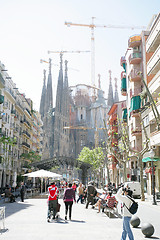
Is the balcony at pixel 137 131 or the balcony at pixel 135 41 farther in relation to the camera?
the balcony at pixel 135 41

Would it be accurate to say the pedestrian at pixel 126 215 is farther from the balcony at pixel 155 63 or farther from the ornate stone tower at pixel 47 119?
the ornate stone tower at pixel 47 119

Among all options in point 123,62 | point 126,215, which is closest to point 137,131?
point 123,62

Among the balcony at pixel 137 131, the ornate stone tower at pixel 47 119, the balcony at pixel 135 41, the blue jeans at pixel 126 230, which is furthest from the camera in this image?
the ornate stone tower at pixel 47 119

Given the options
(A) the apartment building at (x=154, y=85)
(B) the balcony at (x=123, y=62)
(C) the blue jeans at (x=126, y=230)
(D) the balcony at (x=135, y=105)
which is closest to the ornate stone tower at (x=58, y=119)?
(B) the balcony at (x=123, y=62)

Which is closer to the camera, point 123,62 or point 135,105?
point 135,105

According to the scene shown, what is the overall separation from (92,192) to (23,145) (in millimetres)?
47690

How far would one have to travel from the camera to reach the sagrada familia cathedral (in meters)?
113

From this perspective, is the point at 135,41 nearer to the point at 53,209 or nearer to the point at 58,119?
the point at 53,209

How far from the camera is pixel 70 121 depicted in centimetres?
12062

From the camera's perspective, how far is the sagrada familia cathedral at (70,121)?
113188 mm

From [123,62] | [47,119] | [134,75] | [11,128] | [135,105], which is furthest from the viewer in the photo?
[47,119]

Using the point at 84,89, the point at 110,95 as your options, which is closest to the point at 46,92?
the point at 84,89

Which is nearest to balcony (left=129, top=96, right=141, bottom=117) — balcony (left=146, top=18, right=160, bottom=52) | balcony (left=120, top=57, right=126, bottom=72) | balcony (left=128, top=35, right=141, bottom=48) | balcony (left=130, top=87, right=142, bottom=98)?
balcony (left=130, top=87, right=142, bottom=98)

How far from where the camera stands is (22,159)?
211ft
